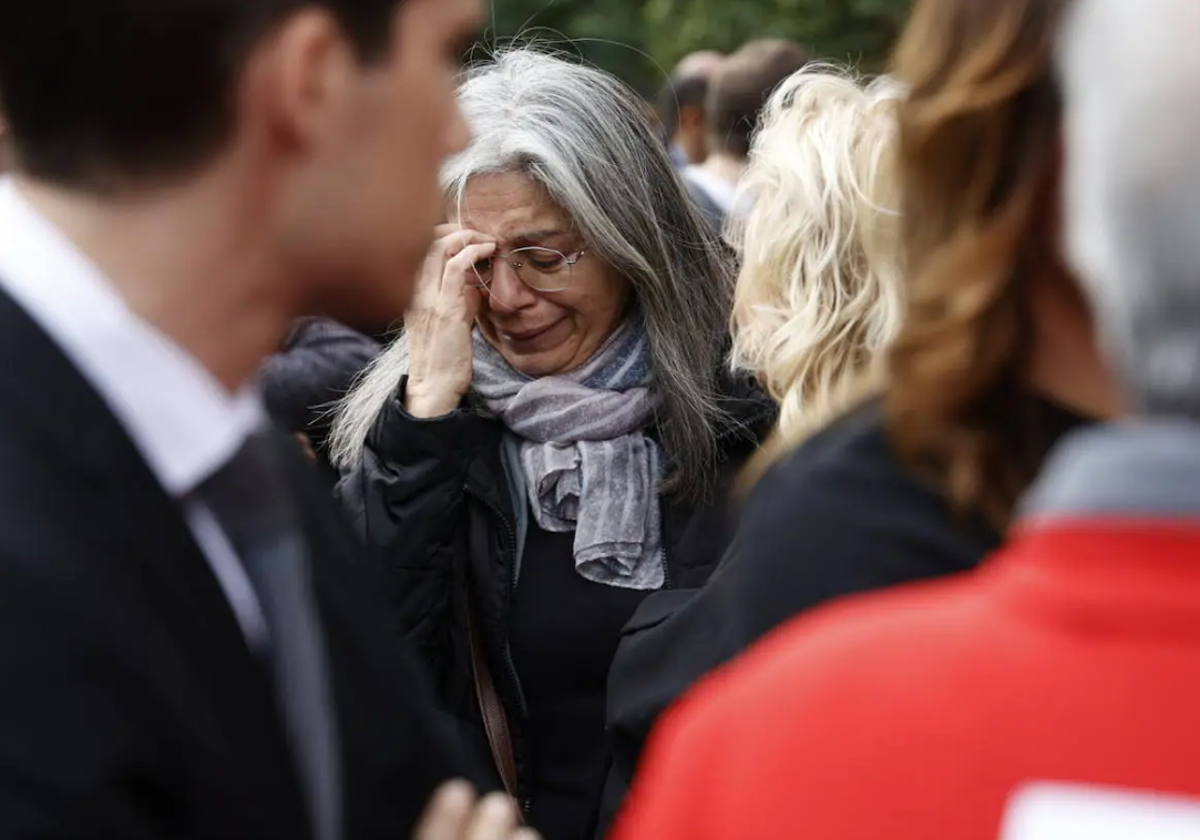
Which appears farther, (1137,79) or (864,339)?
(864,339)

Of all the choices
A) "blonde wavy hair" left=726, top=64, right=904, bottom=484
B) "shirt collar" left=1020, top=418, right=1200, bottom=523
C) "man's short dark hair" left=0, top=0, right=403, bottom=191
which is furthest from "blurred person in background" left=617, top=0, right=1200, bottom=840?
"blonde wavy hair" left=726, top=64, right=904, bottom=484

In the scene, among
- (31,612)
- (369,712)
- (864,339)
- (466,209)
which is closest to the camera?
(31,612)

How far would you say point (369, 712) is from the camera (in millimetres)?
1418

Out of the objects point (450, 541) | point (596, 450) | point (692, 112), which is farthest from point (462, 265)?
point (692, 112)

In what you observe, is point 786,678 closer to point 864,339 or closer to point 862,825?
point 862,825

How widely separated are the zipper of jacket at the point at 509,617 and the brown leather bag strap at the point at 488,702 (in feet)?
0.12

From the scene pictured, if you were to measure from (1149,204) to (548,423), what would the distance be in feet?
7.21

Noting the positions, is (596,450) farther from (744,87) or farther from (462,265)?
(744,87)

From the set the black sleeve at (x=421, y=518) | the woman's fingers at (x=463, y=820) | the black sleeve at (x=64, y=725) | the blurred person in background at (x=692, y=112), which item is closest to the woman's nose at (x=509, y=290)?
the black sleeve at (x=421, y=518)

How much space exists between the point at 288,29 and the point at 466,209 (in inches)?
70.4

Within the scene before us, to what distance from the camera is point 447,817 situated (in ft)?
4.61

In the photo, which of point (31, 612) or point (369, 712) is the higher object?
point (31, 612)

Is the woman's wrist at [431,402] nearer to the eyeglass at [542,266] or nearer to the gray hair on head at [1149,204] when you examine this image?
the eyeglass at [542,266]

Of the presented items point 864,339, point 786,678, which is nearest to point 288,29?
point 786,678
